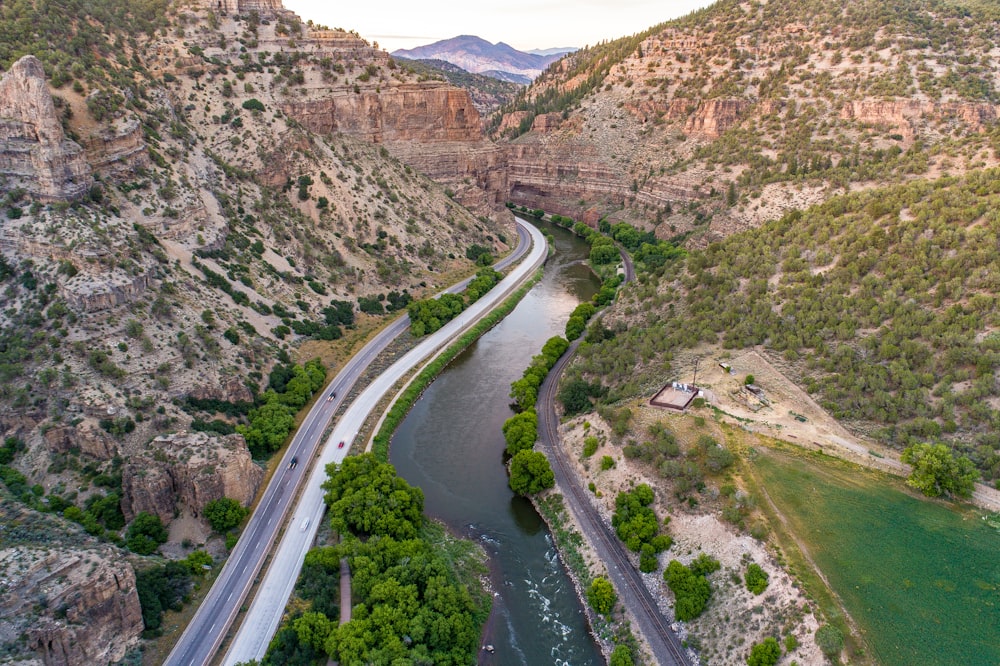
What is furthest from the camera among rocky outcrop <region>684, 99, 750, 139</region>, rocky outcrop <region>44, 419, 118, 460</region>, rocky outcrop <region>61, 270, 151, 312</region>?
rocky outcrop <region>684, 99, 750, 139</region>

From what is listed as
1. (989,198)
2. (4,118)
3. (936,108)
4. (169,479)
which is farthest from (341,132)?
(936,108)

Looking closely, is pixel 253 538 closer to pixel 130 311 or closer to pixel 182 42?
pixel 130 311

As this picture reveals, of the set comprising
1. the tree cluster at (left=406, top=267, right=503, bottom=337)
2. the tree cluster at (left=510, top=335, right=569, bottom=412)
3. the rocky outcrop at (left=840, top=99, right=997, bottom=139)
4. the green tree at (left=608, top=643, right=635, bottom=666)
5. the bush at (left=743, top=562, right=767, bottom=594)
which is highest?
the rocky outcrop at (left=840, top=99, right=997, bottom=139)

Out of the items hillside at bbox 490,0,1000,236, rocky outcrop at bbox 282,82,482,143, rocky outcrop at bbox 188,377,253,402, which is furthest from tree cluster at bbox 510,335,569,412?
rocky outcrop at bbox 282,82,482,143

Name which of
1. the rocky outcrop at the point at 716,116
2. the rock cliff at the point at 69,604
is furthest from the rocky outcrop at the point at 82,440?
the rocky outcrop at the point at 716,116

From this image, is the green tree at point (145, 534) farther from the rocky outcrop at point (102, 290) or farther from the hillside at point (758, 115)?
the hillside at point (758, 115)

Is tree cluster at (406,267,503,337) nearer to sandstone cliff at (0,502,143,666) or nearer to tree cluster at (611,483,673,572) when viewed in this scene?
tree cluster at (611,483,673,572)
